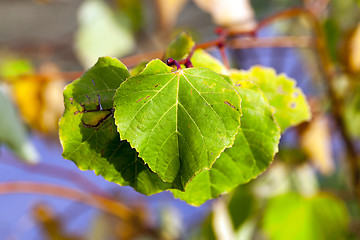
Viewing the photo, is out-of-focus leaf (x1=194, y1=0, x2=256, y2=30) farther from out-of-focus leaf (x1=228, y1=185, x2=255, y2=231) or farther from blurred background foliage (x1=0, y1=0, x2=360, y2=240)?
out-of-focus leaf (x1=228, y1=185, x2=255, y2=231)

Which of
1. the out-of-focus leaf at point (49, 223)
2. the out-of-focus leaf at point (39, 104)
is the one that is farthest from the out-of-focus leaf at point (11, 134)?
the out-of-focus leaf at point (49, 223)

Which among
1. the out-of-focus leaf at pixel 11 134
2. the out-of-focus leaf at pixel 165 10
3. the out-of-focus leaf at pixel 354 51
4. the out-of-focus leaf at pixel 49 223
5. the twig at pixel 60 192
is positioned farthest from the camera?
the out-of-focus leaf at pixel 49 223

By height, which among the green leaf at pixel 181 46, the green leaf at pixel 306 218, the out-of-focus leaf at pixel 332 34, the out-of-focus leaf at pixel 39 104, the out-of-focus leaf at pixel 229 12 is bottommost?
the green leaf at pixel 306 218

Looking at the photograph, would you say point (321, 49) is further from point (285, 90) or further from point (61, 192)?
point (61, 192)

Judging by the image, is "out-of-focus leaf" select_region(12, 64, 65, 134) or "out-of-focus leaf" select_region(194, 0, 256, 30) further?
"out-of-focus leaf" select_region(12, 64, 65, 134)

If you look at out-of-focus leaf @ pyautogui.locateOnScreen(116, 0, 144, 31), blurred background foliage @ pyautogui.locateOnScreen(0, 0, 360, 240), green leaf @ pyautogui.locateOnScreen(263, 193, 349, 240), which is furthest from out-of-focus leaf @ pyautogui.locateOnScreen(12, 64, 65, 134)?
green leaf @ pyautogui.locateOnScreen(263, 193, 349, 240)

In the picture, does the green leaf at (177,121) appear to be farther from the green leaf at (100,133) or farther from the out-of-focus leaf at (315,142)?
the out-of-focus leaf at (315,142)
